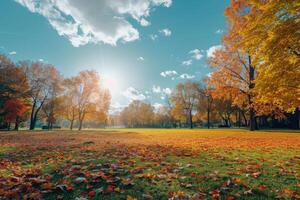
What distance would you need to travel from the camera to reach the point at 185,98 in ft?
208

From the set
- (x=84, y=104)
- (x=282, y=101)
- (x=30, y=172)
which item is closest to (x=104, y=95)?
(x=84, y=104)

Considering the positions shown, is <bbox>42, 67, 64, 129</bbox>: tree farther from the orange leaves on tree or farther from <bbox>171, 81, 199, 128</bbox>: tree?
<bbox>171, 81, 199, 128</bbox>: tree

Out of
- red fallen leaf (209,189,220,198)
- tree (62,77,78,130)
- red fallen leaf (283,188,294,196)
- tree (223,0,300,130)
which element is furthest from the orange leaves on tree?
red fallen leaf (283,188,294,196)

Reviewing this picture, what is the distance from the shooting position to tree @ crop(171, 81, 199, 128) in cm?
→ 6244

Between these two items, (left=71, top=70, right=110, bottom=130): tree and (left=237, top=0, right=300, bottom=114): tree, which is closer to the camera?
(left=237, top=0, right=300, bottom=114): tree

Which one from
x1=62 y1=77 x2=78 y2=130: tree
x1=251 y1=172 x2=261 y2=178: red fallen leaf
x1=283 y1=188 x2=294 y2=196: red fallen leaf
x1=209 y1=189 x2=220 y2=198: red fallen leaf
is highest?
x1=62 y1=77 x2=78 y2=130: tree

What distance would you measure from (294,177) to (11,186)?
567cm

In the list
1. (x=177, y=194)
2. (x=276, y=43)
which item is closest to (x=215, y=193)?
(x=177, y=194)

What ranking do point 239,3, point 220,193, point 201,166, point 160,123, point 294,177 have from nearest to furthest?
point 220,193 → point 294,177 → point 201,166 → point 239,3 → point 160,123

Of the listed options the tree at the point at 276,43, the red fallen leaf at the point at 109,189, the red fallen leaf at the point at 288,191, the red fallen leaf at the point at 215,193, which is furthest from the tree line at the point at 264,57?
the red fallen leaf at the point at 109,189

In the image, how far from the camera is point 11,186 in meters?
3.58

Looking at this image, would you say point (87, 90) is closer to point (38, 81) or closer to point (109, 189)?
point (38, 81)

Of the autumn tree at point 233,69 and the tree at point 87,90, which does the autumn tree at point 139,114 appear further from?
the autumn tree at point 233,69

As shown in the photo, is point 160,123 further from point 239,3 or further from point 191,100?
point 239,3
